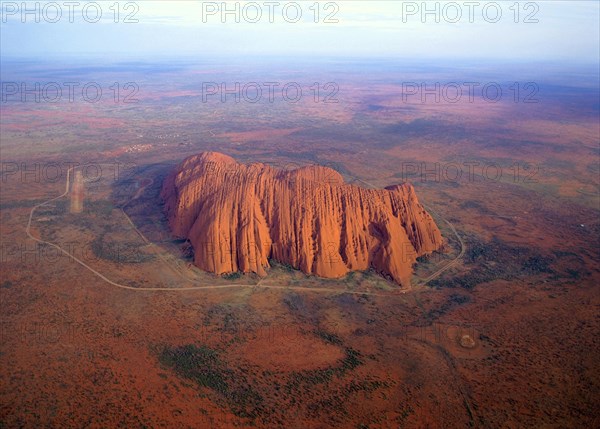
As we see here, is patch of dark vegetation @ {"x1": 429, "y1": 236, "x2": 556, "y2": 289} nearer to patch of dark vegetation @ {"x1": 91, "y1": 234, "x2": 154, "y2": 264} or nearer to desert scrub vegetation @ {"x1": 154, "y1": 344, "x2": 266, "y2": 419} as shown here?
desert scrub vegetation @ {"x1": 154, "y1": 344, "x2": 266, "y2": 419}

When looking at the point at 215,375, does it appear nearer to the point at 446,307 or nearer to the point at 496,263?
the point at 446,307

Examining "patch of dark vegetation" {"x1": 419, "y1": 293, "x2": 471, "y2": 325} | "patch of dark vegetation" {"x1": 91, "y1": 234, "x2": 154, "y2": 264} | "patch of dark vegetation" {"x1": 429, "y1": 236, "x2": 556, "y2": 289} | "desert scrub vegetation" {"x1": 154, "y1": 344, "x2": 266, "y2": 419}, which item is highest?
"patch of dark vegetation" {"x1": 91, "y1": 234, "x2": 154, "y2": 264}

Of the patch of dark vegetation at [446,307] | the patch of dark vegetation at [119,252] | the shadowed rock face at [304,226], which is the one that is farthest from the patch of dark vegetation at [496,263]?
the patch of dark vegetation at [119,252]

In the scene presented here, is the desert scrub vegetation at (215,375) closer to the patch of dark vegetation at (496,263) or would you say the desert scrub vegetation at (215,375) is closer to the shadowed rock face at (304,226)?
the shadowed rock face at (304,226)

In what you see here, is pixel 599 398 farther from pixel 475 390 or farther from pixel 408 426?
pixel 408 426

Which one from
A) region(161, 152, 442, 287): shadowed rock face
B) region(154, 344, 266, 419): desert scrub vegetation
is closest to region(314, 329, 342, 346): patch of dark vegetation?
region(154, 344, 266, 419): desert scrub vegetation

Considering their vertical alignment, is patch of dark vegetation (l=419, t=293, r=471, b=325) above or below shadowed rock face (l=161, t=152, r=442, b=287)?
below
